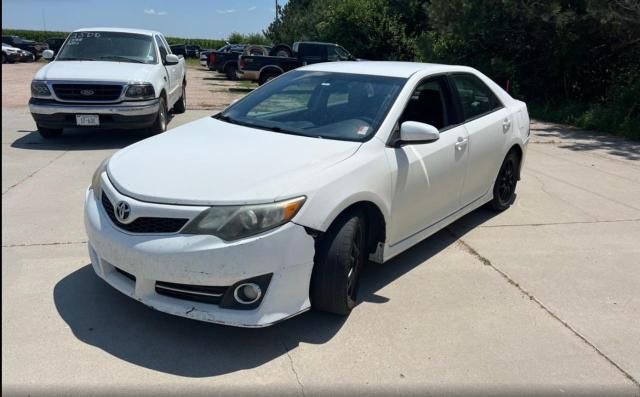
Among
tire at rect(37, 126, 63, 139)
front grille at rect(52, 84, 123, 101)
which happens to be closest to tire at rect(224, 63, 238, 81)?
tire at rect(37, 126, 63, 139)

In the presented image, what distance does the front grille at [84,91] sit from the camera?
8055mm

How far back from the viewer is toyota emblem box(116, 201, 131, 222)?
10.0 feet

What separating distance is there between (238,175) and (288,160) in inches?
14.1

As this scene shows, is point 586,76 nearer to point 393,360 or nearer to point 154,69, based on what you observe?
point 154,69

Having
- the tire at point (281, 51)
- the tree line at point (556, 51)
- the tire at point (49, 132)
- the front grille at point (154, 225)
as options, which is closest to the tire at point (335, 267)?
the front grille at point (154, 225)

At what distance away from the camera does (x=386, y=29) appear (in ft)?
91.4

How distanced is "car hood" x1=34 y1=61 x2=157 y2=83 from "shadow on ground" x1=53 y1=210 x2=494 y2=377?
5.12 metres

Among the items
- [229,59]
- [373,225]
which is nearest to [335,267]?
[373,225]

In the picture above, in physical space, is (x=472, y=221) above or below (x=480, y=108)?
below

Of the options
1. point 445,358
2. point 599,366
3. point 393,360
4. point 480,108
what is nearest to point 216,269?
point 393,360

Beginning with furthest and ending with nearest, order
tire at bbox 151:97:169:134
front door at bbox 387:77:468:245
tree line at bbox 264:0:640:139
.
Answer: tree line at bbox 264:0:640:139
tire at bbox 151:97:169:134
front door at bbox 387:77:468:245

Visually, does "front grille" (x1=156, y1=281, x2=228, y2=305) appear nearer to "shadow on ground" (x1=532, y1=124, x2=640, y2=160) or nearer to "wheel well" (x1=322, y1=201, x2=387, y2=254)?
"wheel well" (x1=322, y1=201, x2=387, y2=254)

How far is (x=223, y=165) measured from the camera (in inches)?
132

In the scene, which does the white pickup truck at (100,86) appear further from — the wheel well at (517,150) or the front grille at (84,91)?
the wheel well at (517,150)
